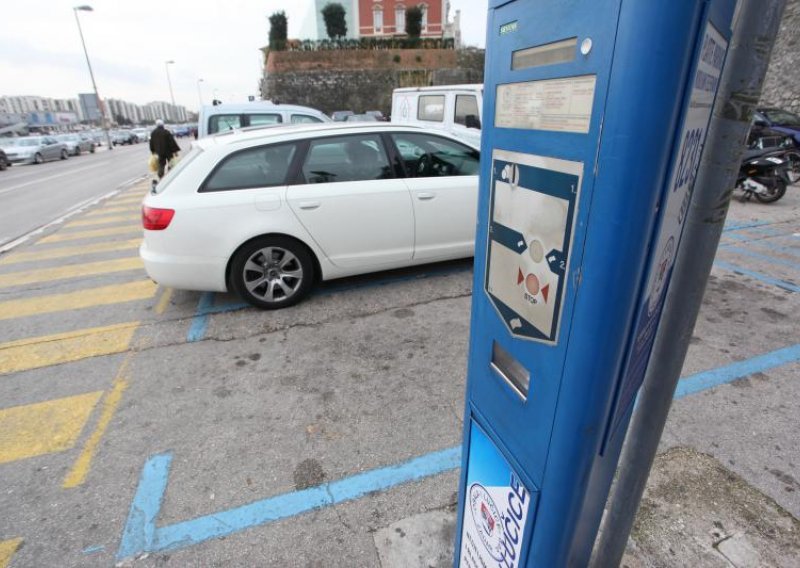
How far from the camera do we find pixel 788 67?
16016mm

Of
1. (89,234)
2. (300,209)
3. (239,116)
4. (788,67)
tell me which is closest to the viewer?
(300,209)

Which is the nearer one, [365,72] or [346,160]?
[346,160]

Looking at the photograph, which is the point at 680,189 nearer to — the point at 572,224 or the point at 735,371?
the point at 572,224

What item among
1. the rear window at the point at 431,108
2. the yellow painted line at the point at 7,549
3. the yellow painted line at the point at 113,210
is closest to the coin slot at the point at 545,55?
the yellow painted line at the point at 7,549

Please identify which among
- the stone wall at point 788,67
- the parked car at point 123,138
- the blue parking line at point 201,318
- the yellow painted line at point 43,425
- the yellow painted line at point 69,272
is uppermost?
the stone wall at point 788,67

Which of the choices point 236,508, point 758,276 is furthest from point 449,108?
point 236,508

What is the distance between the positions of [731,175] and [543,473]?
0.86 metres

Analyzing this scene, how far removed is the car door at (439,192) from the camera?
4.50m

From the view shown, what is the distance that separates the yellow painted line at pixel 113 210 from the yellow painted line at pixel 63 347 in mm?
6273

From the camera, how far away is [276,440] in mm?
2723

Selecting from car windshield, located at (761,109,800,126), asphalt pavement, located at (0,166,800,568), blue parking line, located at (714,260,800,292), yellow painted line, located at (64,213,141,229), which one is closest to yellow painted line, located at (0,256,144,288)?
asphalt pavement, located at (0,166,800,568)

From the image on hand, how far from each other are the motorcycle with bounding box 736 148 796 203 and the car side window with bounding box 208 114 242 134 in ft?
29.6

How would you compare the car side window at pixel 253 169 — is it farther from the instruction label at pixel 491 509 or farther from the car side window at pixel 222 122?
the car side window at pixel 222 122

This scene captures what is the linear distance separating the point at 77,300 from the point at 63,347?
1208 millimetres
